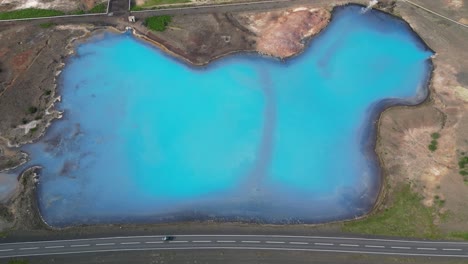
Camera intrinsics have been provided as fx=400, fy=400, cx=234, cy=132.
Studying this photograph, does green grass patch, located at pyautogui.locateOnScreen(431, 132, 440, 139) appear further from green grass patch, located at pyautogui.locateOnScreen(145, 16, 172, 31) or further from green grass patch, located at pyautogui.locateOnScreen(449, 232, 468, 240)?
green grass patch, located at pyautogui.locateOnScreen(145, 16, 172, 31)

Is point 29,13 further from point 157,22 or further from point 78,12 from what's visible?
point 157,22

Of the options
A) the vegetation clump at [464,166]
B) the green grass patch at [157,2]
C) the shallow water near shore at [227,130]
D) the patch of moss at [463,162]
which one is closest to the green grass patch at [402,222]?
the shallow water near shore at [227,130]

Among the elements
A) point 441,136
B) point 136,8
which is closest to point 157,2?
point 136,8

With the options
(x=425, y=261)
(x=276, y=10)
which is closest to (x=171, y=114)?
(x=276, y=10)

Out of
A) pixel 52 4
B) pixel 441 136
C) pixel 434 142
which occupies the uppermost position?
pixel 52 4

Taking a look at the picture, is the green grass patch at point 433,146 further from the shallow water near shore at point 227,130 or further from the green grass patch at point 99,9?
the green grass patch at point 99,9

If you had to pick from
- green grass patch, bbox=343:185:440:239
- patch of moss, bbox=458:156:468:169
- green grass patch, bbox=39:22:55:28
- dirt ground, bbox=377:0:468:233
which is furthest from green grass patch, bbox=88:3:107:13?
patch of moss, bbox=458:156:468:169
